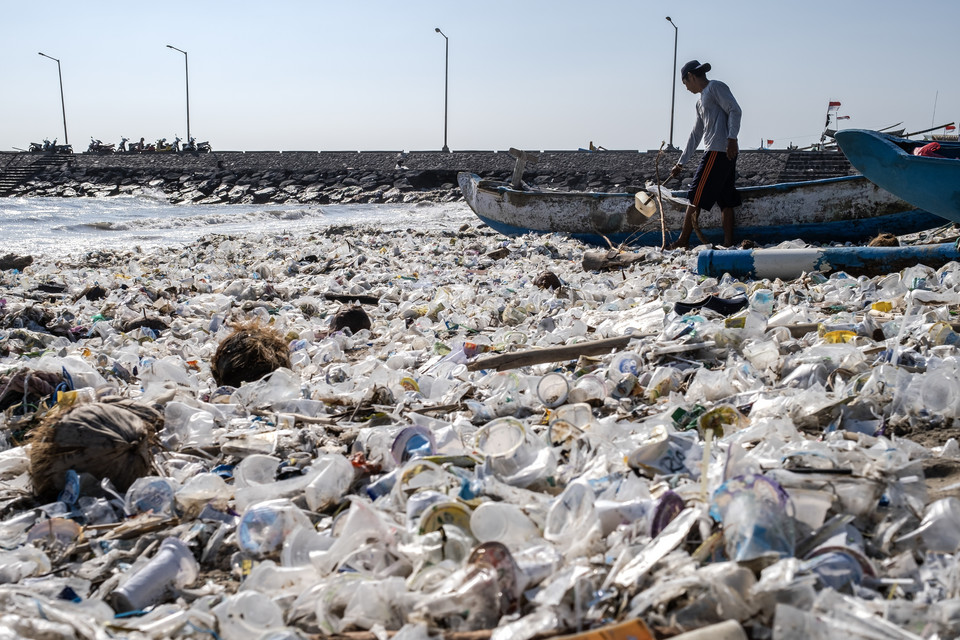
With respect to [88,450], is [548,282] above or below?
above

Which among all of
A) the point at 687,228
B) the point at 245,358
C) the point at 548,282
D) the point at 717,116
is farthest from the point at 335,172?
the point at 245,358

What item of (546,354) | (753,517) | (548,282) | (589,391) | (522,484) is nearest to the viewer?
(753,517)

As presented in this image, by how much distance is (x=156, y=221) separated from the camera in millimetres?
20797

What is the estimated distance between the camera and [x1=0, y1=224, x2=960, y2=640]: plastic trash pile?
148cm

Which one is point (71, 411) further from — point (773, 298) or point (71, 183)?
point (71, 183)

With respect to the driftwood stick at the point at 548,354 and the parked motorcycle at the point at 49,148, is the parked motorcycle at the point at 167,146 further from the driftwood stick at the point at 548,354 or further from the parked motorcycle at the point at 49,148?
the driftwood stick at the point at 548,354

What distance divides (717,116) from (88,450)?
6.49 meters

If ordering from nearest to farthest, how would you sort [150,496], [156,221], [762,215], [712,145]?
[150,496] → [712,145] → [762,215] → [156,221]

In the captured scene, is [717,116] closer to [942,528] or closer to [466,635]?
[942,528]

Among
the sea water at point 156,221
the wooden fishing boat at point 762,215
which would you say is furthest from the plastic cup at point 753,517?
the sea water at point 156,221

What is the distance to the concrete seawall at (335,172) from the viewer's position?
26594 mm

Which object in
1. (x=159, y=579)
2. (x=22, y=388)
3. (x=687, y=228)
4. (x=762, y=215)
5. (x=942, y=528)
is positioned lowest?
A: (x=159, y=579)

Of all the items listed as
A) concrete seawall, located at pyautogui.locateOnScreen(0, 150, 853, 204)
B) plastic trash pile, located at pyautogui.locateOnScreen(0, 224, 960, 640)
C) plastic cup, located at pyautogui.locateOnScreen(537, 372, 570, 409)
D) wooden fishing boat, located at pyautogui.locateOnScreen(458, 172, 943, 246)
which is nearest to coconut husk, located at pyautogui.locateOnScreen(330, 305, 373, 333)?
plastic trash pile, located at pyautogui.locateOnScreen(0, 224, 960, 640)

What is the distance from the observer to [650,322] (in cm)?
386
